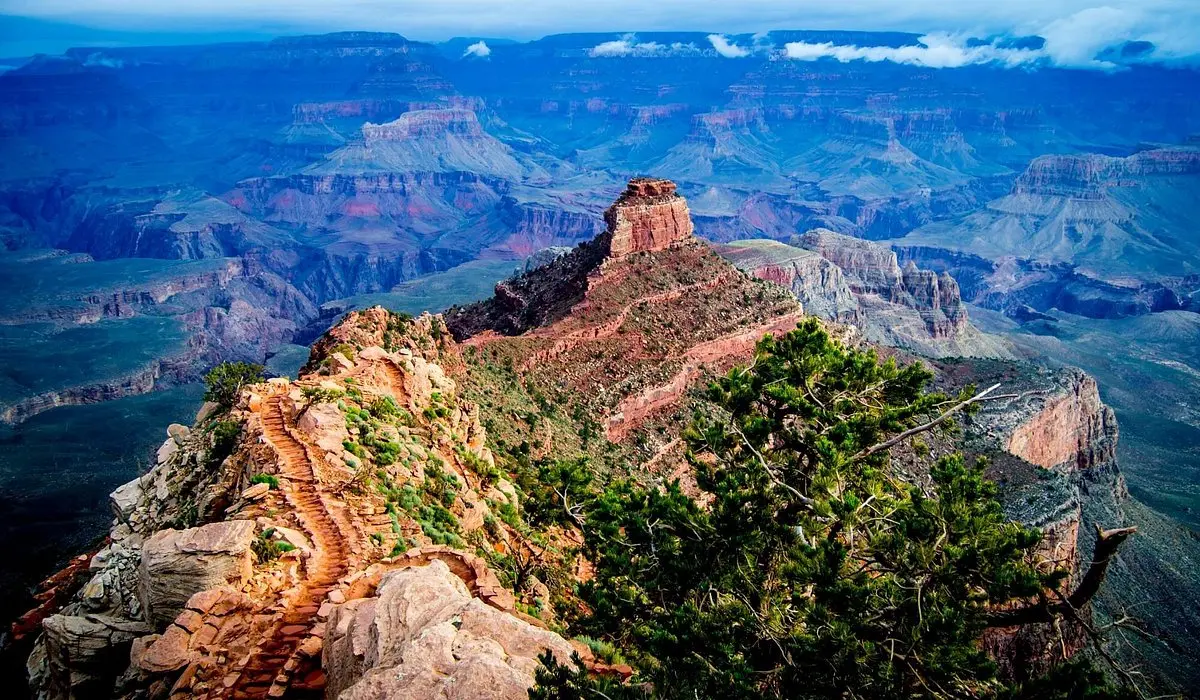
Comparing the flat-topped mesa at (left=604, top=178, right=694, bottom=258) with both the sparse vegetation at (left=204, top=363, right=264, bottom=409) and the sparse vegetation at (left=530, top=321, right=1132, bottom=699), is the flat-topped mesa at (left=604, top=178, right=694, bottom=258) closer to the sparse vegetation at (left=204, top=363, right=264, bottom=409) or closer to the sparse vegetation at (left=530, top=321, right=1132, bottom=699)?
the sparse vegetation at (left=204, top=363, right=264, bottom=409)

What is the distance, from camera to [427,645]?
1387 centimetres

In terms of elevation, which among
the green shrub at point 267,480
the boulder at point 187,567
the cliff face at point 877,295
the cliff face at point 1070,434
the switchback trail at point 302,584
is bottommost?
the cliff face at point 877,295

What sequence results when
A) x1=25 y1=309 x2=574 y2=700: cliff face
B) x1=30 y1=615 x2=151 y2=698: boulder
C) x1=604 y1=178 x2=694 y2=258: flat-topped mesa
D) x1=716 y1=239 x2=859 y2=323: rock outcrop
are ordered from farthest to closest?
x1=716 y1=239 x2=859 y2=323: rock outcrop → x1=604 y1=178 x2=694 y2=258: flat-topped mesa → x1=30 y1=615 x2=151 y2=698: boulder → x1=25 y1=309 x2=574 y2=700: cliff face

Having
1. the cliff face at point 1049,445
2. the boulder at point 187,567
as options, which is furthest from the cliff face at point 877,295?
the boulder at point 187,567

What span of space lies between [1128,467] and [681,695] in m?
111

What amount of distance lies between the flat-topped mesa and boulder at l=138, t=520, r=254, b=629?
153 feet

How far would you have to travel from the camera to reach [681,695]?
603 inches

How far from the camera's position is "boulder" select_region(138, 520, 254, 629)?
58.3 feet

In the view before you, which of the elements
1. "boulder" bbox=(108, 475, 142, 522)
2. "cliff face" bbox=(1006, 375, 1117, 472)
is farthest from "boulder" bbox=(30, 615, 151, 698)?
"cliff face" bbox=(1006, 375, 1117, 472)

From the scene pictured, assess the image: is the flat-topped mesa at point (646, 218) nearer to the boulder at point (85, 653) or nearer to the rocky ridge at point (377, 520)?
the rocky ridge at point (377, 520)

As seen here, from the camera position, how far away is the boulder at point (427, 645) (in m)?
13.2

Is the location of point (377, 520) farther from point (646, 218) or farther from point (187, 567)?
point (646, 218)

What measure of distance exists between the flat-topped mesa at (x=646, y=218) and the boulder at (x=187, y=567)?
46530 millimetres

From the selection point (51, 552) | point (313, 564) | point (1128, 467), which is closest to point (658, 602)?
point (313, 564)
